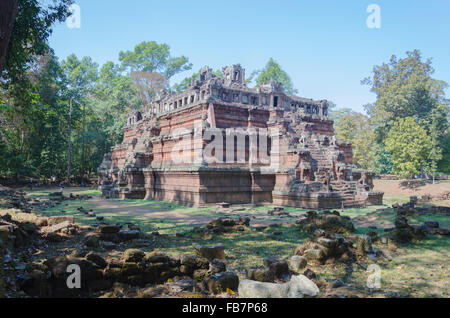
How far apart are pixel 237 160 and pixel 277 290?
15022mm

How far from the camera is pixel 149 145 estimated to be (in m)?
24.0

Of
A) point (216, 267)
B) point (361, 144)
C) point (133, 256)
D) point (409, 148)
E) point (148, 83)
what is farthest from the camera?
point (148, 83)

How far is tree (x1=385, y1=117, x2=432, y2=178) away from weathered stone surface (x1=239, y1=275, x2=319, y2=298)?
33510 millimetres

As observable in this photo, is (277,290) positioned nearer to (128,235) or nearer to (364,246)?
(364,246)

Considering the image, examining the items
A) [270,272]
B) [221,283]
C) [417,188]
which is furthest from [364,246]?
[417,188]

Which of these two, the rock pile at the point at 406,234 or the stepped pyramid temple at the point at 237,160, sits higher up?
the stepped pyramid temple at the point at 237,160

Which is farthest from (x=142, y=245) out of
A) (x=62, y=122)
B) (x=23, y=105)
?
(x=62, y=122)

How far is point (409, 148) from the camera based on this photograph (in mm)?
33125

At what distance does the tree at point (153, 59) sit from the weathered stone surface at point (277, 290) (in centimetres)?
5882

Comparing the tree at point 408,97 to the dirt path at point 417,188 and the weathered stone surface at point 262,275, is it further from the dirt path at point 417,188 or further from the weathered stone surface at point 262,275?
the weathered stone surface at point 262,275

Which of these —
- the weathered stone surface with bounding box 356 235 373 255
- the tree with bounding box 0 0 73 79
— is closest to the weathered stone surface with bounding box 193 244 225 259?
the weathered stone surface with bounding box 356 235 373 255

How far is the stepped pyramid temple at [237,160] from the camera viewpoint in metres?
17.6

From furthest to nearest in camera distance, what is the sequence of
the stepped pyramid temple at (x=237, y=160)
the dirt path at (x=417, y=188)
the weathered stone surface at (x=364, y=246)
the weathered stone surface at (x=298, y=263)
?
the dirt path at (x=417, y=188) → the stepped pyramid temple at (x=237, y=160) → the weathered stone surface at (x=364, y=246) → the weathered stone surface at (x=298, y=263)

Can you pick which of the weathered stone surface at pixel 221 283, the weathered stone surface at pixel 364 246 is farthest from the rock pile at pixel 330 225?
the weathered stone surface at pixel 221 283
